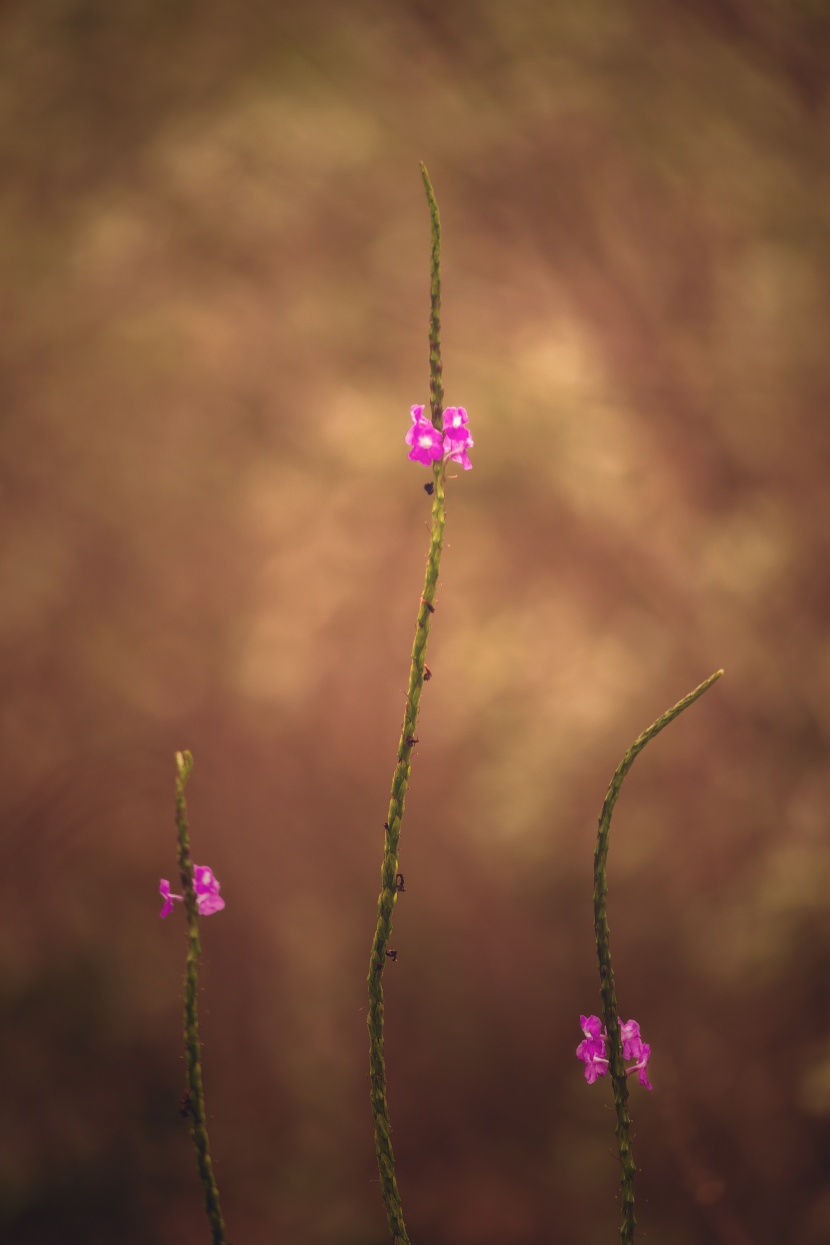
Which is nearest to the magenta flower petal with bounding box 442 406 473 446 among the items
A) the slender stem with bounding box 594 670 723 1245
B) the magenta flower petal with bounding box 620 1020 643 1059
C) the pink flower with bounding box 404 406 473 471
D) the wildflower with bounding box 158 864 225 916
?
the pink flower with bounding box 404 406 473 471

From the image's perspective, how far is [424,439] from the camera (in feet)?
2.28

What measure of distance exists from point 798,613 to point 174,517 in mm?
614

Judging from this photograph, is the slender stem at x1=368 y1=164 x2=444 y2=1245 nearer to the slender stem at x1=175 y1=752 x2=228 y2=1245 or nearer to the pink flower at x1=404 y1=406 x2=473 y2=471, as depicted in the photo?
the pink flower at x1=404 y1=406 x2=473 y2=471

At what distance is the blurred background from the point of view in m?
0.90

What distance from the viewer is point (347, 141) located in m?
0.98

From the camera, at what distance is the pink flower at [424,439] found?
69cm

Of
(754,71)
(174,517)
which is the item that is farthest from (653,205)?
(174,517)

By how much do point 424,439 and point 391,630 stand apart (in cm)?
29

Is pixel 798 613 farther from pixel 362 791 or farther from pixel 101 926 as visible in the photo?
pixel 101 926

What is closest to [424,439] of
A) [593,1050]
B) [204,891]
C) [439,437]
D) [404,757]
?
[439,437]

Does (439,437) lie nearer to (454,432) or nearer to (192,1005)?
(454,432)

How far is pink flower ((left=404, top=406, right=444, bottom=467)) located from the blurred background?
26cm

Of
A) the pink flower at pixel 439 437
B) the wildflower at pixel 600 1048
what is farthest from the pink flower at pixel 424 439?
the wildflower at pixel 600 1048

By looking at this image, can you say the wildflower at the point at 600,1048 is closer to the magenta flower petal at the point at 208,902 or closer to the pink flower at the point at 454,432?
the magenta flower petal at the point at 208,902
